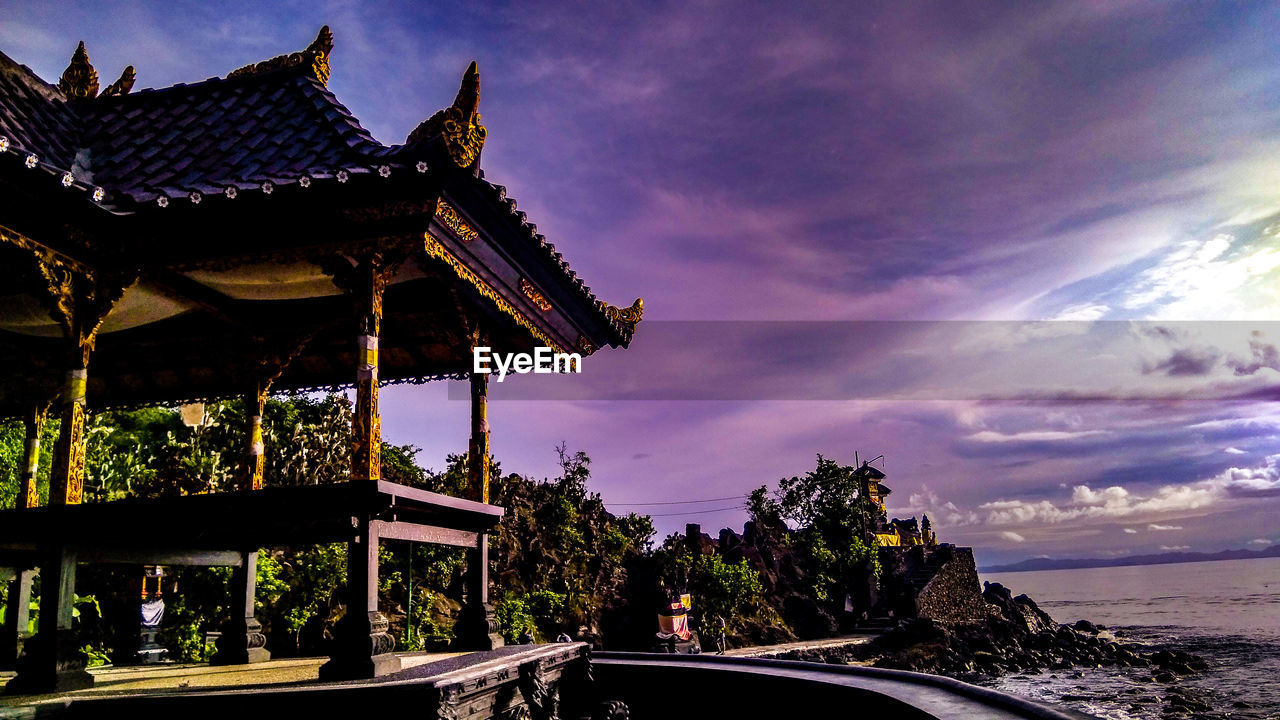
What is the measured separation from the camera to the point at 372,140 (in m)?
7.20

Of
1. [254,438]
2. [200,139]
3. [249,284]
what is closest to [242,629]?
[254,438]

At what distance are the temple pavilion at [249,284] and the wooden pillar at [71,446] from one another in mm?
21

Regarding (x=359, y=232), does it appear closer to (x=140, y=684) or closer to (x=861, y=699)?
(x=140, y=684)

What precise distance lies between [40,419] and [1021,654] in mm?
46459

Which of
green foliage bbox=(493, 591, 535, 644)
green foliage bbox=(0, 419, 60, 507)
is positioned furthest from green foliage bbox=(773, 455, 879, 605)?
green foliage bbox=(0, 419, 60, 507)

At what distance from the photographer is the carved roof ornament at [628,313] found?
1045 centimetres

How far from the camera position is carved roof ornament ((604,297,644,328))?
10453mm

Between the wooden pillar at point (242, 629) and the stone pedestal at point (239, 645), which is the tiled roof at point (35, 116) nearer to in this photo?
the wooden pillar at point (242, 629)

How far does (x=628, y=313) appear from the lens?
1073 cm

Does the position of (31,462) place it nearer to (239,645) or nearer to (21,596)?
(21,596)

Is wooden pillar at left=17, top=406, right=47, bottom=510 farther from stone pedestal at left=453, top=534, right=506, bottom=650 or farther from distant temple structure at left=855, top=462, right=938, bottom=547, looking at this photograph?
distant temple structure at left=855, top=462, right=938, bottom=547

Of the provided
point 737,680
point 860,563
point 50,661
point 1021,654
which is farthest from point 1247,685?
point 50,661

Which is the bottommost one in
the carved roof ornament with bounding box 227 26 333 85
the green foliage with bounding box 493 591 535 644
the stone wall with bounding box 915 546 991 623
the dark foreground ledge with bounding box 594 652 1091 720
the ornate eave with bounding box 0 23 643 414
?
the stone wall with bounding box 915 546 991 623

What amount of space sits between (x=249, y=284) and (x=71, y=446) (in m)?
2.15
